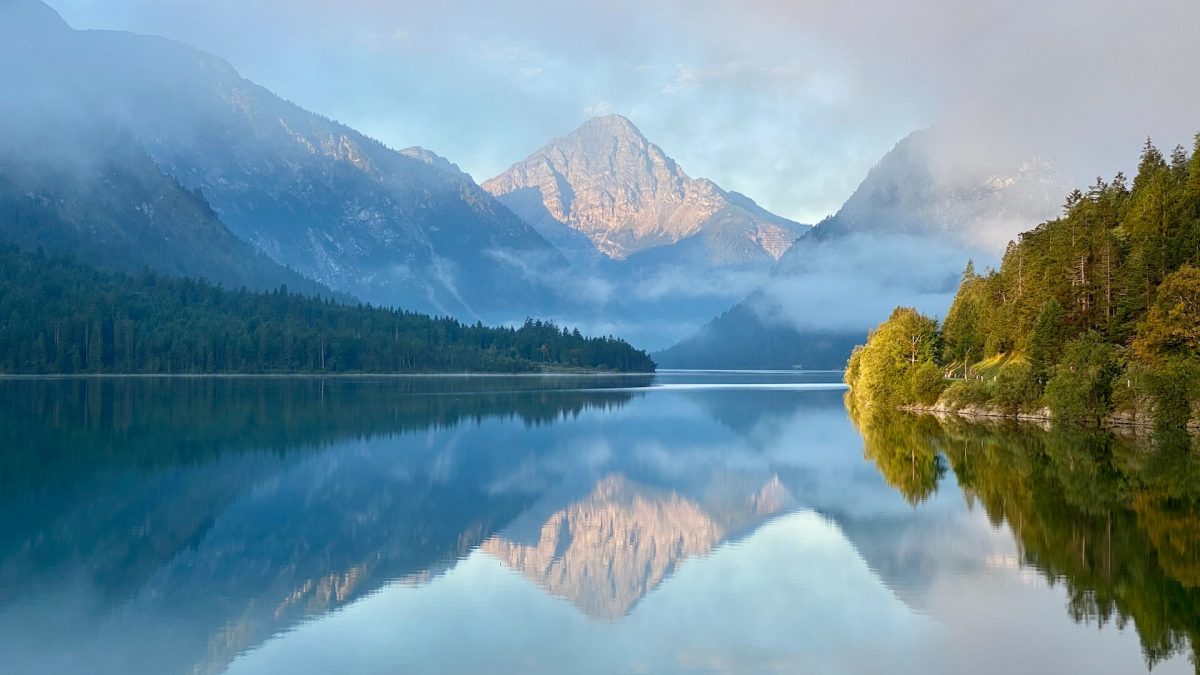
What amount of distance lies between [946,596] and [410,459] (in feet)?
127

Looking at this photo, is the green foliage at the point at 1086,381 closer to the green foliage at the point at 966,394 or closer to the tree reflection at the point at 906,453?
the tree reflection at the point at 906,453

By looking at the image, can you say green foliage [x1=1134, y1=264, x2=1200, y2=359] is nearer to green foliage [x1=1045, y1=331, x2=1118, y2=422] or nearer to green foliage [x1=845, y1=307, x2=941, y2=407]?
green foliage [x1=1045, y1=331, x2=1118, y2=422]

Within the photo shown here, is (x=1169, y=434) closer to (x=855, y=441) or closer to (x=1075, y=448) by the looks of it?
(x=1075, y=448)

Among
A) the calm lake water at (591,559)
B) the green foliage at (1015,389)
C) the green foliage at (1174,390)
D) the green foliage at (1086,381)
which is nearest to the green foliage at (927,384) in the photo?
the green foliage at (1015,389)

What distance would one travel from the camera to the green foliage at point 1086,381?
3337 inches

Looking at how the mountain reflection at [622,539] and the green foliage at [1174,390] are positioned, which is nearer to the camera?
the mountain reflection at [622,539]

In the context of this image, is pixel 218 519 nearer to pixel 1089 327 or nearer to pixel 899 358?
pixel 1089 327

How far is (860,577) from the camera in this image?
1154 inches

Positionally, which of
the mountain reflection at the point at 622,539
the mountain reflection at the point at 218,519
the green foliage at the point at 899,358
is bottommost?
the mountain reflection at the point at 622,539

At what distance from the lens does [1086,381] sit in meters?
84.9

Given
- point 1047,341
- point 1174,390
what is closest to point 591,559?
point 1174,390

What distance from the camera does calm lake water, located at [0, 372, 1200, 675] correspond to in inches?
860

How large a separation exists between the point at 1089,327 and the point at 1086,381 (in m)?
13.9

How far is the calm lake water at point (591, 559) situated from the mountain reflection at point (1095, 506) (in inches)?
5.7
